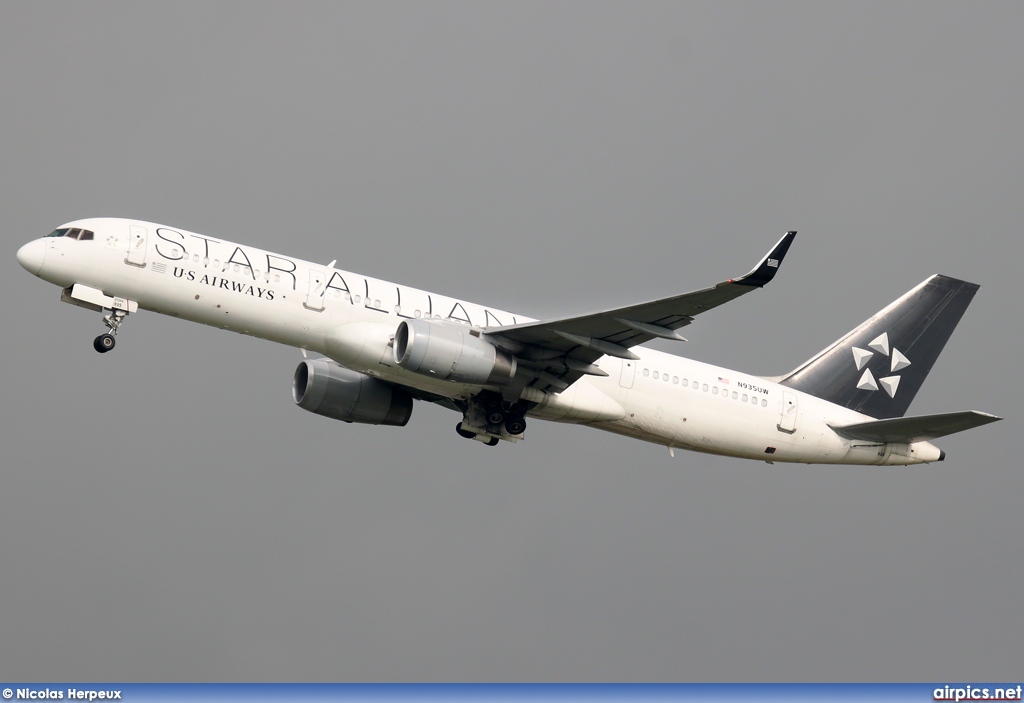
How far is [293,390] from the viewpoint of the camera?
147ft

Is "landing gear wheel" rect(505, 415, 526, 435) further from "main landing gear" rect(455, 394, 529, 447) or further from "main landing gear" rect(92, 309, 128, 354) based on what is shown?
"main landing gear" rect(92, 309, 128, 354)

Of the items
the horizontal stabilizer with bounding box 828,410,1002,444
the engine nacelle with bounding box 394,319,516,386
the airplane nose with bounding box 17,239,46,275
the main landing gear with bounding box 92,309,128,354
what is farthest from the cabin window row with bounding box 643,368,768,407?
the airplane nose with bounding box 17,239,46,275

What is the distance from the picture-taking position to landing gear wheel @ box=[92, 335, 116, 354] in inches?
1537

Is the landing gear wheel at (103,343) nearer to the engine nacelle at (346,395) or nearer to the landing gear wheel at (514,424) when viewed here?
the engine nacelle at (346,395)

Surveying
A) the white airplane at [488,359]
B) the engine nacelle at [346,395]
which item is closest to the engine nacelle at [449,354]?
the white airplane at [488,359]

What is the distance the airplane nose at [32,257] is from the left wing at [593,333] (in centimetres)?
1316

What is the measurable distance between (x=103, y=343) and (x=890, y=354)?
88.9 ft

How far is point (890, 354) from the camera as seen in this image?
154 feet

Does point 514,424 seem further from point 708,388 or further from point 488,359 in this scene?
point 708,388

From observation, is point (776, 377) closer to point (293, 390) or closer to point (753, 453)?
point (753, 453)

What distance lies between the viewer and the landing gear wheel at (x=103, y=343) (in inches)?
1537

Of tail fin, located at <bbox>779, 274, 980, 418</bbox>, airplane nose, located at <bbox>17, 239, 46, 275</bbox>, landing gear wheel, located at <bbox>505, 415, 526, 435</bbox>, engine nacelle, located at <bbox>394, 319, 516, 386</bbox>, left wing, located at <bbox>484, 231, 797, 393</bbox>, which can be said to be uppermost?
tail fin, located at <bbox>779, 274, 980, 418</bbox>

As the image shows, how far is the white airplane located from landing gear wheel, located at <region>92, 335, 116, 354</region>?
4 centimetres

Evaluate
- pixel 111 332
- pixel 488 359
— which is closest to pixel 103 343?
pixel 111 332
